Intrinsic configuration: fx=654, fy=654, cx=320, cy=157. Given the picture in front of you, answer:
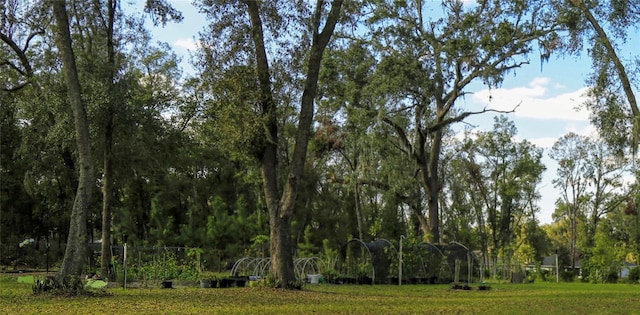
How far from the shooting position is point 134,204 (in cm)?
3619

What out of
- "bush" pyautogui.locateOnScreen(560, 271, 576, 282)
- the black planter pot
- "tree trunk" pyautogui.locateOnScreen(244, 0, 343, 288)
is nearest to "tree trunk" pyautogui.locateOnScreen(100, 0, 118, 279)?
the black planter pot

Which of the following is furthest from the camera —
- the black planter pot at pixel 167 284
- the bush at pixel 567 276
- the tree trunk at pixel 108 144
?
the bush at pixel 567 276

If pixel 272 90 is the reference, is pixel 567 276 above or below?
below

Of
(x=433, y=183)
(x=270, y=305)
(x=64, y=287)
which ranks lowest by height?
(x=270, y=305)

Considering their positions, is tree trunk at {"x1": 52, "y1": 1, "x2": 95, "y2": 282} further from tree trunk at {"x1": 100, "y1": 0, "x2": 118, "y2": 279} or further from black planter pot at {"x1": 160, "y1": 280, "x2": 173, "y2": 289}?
black planter pot at {"x1": 160, "y1": 280, "x2": 173, "y2": 289}

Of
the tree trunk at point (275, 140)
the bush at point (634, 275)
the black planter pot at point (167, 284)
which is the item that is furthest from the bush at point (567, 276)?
the black planter pot at point (167, 284)

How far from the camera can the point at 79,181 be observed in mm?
13500

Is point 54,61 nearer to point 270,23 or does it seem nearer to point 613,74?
point 270,23

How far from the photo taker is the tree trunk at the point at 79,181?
12.9m

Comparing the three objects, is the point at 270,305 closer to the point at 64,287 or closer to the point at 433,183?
the point at 64,287

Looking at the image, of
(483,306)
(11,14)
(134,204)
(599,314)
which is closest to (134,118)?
(11,14)

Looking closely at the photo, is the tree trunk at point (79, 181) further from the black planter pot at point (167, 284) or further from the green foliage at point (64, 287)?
the black planter pot at point (167, 284)

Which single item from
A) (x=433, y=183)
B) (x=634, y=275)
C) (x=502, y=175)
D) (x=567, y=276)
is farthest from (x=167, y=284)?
(x=502, y=175)

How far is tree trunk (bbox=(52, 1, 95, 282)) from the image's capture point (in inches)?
508
